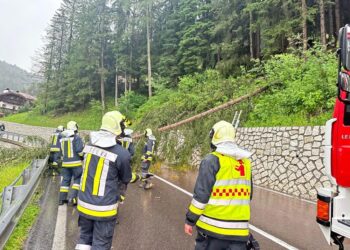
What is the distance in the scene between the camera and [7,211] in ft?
15.9

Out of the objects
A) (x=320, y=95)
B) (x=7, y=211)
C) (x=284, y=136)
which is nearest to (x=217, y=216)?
(x=7, y=211)

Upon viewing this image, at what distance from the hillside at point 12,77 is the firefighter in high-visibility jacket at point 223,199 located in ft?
494

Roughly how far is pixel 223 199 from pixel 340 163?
4.15 feet

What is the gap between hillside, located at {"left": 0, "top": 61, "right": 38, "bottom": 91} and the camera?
5738 inches

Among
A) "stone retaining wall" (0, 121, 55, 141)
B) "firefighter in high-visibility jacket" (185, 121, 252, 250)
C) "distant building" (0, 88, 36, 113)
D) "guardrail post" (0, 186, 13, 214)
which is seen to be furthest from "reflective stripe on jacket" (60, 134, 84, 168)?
"distant building" (0, 88, 36, 113)

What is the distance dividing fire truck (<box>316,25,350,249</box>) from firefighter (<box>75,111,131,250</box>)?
227cm

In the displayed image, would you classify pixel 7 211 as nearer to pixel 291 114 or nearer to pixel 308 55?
pixel 291 114

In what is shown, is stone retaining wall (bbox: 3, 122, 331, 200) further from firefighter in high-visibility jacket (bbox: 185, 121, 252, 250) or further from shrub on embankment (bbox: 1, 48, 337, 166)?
firefighter in high-visibility jacket (bbox: 185, 121, 252, 250)

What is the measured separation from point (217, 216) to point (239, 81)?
13763mm

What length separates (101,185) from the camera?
3.86 metres

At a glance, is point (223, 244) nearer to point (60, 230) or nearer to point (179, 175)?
point (60, 230)

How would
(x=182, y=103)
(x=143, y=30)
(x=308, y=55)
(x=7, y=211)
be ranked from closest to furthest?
(x=7, y=211), (x=308, y=55), (x=182, y=103), (x=143, y=30)

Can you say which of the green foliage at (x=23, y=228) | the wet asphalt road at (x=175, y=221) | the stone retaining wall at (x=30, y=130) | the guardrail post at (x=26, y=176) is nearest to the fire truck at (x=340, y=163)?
the wet asphalt road at (x=175, y=221)

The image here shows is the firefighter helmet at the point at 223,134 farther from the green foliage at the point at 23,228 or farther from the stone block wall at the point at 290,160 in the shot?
the stone block wall at the point at 290,160
